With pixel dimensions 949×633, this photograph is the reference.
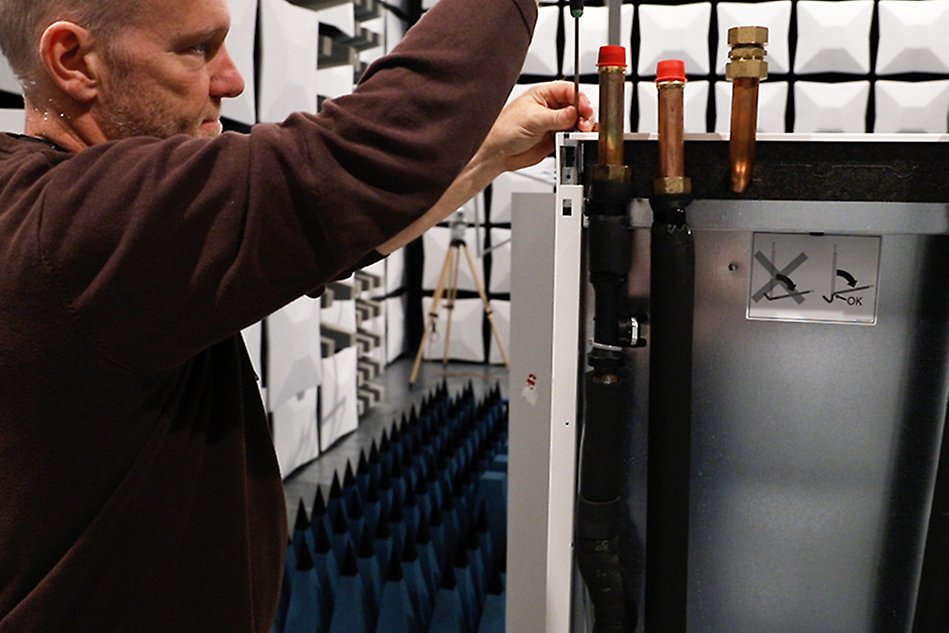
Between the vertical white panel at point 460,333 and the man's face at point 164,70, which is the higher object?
the man's face at point 164,70

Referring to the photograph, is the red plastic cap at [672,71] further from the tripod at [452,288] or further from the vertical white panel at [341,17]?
the tripod at [452,288]

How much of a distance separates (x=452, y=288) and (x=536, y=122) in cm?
414

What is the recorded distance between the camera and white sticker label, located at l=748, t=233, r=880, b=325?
98 cm

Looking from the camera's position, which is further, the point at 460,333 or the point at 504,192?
the point at 460,333

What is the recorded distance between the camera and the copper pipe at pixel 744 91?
2.86ft

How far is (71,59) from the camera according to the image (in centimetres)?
66

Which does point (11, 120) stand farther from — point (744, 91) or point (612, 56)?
point (744, 91)

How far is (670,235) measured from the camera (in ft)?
2.92

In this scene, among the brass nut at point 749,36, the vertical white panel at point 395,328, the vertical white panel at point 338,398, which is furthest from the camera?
the vertical white panel at point 395,328

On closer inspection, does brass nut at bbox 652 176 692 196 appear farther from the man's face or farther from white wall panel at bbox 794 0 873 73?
white wall panel at bbox 794 0 873 73

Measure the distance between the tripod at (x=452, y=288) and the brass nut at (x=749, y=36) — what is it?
3862mm

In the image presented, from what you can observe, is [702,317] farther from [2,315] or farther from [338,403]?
[338,403]

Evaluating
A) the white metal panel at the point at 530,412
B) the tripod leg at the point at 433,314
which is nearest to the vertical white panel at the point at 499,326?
the tripod leg at the point at 433,314

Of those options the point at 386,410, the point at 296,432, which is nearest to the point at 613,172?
the point at 296,432
